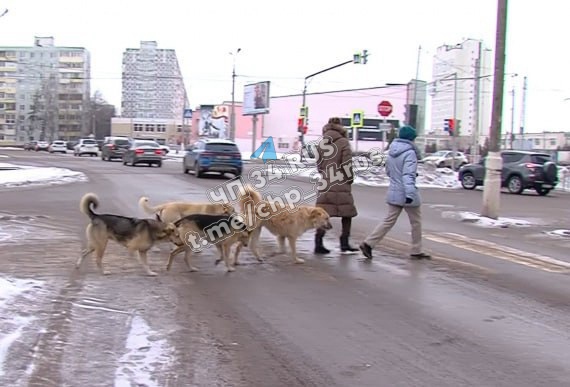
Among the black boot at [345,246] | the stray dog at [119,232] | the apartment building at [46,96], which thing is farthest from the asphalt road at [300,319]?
the apartment building at [46,96]

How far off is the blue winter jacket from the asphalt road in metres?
0.91

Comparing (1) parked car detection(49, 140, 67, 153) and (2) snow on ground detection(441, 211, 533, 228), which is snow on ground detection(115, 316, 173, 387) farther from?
(1) parked car detection(49, 140, 67, 153)

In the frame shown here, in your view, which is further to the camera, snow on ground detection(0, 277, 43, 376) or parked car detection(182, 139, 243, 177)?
parked car detection(182, 139, 243, 177)

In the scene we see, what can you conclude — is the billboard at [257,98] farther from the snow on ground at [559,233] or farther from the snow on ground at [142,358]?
the snow on ground at [142,358]

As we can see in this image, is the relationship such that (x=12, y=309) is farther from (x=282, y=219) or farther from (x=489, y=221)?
(x=489, y=221)

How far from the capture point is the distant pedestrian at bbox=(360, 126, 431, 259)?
9344mm

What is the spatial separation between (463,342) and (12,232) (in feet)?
27.6

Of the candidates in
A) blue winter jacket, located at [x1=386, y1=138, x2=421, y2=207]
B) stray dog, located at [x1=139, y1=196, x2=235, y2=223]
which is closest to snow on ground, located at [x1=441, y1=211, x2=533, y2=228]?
blue winter jacket, located at [x1=386, y1=138, x2=421, y2=207]

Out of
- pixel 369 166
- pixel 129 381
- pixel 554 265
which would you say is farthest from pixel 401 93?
pixel 129 381

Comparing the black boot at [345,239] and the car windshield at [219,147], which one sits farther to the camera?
the car windshield at [219,147]

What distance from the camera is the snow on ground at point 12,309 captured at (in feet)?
17.1

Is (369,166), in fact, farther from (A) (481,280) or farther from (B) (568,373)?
(B) (568,373)

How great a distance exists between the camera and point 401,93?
9294cm

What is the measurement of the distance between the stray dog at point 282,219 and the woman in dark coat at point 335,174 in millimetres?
508
